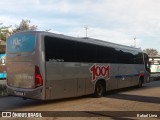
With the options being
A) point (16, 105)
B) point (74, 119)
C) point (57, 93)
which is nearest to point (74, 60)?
point (57, 93)

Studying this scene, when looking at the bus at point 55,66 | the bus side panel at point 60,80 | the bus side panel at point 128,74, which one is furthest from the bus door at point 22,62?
the bus side panel at point 128,74

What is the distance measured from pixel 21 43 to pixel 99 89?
534cm

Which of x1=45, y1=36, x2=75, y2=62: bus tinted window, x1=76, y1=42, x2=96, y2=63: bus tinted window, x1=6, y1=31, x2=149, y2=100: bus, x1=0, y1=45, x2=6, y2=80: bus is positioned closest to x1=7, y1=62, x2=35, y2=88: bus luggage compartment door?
x1=6, y1=31, x2=149, y2=100: bus

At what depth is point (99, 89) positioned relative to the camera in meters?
16.2

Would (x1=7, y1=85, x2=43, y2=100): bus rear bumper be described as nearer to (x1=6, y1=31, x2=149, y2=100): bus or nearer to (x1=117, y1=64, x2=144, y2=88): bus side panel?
(x1=6, y1=31, x2=149, y2=100): bus

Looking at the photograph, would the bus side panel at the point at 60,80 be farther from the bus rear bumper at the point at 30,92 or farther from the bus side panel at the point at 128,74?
the bus side panel at the point at 128,74

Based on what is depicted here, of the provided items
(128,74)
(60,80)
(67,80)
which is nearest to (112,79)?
(128,74)

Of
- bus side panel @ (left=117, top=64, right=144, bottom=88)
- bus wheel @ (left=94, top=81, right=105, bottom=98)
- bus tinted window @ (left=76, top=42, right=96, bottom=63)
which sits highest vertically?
bus tinted window @ (left=76, top=42, right=96, bottom=63)

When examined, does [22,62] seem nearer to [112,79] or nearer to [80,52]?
[80,52]

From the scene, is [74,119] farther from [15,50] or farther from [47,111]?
[15,50]

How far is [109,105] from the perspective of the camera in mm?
13227

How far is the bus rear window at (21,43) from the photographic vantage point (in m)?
12.5

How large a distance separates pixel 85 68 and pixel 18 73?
3.54 m

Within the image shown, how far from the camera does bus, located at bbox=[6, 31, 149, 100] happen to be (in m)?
12.3
